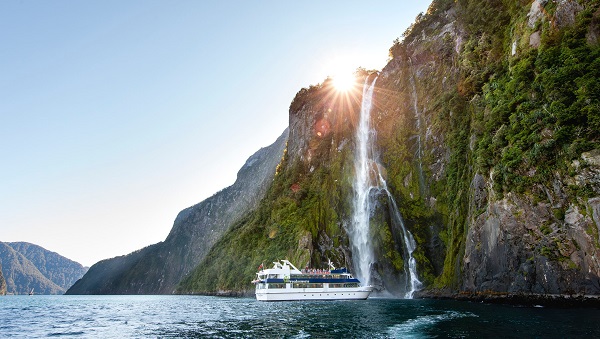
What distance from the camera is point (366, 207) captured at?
78.2 m

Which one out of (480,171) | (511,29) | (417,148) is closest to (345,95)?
(417,148)

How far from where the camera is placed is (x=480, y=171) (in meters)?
48.8

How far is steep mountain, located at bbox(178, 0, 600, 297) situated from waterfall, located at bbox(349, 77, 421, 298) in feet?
4.37

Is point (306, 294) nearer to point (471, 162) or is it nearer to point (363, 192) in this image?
point (363, 192)

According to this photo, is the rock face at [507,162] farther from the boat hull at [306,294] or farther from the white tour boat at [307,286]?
the white tour boat at [307,286]

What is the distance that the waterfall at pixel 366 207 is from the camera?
68.4m

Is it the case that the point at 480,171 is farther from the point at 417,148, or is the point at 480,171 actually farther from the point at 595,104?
the point at 417,148

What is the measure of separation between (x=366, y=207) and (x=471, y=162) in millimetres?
26700

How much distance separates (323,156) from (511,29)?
191 feet

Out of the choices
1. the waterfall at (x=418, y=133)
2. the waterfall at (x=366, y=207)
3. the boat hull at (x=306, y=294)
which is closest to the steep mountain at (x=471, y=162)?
the waterfall at (x=418, y=133)

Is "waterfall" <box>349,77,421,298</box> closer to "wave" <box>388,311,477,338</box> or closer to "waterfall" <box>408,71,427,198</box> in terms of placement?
"waterfall" <box>408,71,427,198</box>

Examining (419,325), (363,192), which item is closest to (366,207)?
(363,192)

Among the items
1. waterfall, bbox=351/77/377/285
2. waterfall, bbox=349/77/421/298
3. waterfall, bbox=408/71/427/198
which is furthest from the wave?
waterfall, bbox=351/77/377/285

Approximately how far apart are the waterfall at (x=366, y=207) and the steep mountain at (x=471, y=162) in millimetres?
1333
